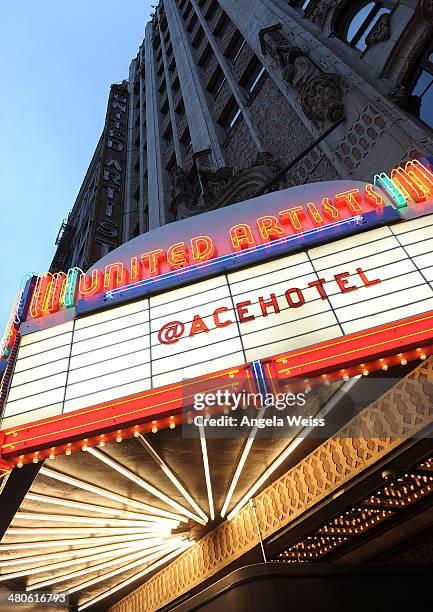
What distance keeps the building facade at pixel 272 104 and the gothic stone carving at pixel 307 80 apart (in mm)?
32

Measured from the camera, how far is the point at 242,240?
26.5 feet

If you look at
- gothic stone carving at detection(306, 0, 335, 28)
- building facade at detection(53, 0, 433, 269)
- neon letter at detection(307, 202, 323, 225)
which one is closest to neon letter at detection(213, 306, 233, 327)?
neon letter at detection(307, 202, 323, 225)

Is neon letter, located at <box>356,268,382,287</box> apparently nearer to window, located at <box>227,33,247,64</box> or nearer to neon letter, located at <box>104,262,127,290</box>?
neon letter, located at <box>104,262,127,290</box>

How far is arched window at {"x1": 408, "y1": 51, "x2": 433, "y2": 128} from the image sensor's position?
1082 centimetres

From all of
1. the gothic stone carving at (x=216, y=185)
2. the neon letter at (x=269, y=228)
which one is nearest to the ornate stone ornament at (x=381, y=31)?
the gothic stone carving at (x=216, y=185)

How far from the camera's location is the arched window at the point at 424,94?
35.5ft

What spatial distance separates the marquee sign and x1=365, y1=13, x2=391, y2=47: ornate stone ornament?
20.7 ft

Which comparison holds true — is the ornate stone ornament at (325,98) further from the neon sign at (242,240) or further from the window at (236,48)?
the window at (236,48)

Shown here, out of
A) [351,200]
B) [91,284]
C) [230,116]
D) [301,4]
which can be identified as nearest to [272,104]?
[301,4]

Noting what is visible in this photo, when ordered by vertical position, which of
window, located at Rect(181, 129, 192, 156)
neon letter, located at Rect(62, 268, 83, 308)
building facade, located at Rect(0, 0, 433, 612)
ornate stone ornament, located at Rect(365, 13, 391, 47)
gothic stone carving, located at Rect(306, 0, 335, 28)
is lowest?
building facade, located at Rect(0, 0, 433, 612)

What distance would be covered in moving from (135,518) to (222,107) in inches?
718

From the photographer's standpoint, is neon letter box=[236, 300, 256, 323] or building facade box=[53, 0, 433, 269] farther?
building facade box=[53, 0, 433, 269]

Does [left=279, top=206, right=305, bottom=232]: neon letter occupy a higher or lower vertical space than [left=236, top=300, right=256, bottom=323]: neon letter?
higher

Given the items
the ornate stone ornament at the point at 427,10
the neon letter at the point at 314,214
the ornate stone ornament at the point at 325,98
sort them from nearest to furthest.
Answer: the neon letter at the point at 314,214, the ornate stone ornament at the point at 427,10, the ornate stone ornament at the point at 325,98
